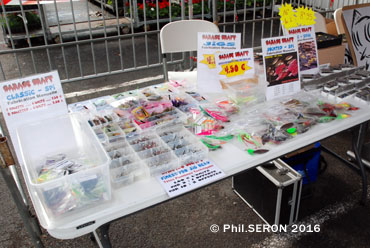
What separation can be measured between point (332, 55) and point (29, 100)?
210 centimetres

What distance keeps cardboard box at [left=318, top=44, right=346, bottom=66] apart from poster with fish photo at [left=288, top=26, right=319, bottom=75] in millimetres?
232

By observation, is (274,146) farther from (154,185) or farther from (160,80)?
(160,80)

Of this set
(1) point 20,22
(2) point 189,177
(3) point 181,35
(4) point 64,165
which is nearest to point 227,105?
(2) point 189,177

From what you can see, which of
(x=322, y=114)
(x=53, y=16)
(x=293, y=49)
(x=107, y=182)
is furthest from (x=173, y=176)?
(x=53, y=16)

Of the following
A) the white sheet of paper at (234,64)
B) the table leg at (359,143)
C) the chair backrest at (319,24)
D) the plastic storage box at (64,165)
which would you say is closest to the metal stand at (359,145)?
the table leg at (359,143)

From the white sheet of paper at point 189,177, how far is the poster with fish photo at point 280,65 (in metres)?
0.74

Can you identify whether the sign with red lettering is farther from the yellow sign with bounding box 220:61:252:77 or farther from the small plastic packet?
the yellow sign with bounding box 220:61:252:77

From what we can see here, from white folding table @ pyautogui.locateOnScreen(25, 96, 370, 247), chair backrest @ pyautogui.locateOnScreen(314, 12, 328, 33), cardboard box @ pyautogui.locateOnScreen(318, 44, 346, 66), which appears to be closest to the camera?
white folding table @ pyautogui.locateOnScreen(25, 96, 370, 247)

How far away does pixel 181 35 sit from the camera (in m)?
2.90

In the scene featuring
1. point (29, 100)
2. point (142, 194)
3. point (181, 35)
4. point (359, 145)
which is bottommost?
point (359, 145)

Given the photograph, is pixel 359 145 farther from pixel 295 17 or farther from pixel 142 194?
pixel 142 194

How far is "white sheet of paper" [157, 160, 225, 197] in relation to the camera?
129 cm

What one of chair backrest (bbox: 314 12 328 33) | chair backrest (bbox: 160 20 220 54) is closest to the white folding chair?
chair backrest (bbox: 160 20 220 54)

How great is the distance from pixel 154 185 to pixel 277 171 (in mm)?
1042
